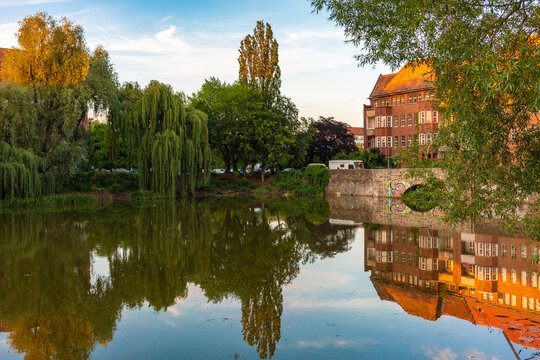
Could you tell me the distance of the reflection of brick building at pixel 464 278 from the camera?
920 cm

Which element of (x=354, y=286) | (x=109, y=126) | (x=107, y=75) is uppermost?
(x=107, y=75)

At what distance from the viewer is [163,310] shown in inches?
374

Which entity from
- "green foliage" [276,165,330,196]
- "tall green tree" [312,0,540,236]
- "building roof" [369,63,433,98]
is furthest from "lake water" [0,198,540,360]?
"building roof" [369,63,433,98]

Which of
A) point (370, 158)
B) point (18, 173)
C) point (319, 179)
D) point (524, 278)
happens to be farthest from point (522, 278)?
point (370, 158)

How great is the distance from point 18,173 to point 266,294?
23.1 m

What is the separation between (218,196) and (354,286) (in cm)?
3176

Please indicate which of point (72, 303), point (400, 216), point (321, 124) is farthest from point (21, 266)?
point (321, 124)

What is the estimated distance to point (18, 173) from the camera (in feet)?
93.1

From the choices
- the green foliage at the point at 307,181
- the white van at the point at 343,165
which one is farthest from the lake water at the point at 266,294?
the white van at the point at 343,165

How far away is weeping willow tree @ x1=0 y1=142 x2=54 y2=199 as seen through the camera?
27.9 metres

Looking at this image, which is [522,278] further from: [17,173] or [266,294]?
[17,173]

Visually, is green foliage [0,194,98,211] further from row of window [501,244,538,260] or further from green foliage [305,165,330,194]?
A: row of window [501,244,538,260]

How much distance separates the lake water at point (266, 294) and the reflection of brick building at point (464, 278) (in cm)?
5

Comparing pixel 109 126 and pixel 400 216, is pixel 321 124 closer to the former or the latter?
pixel 109 126
